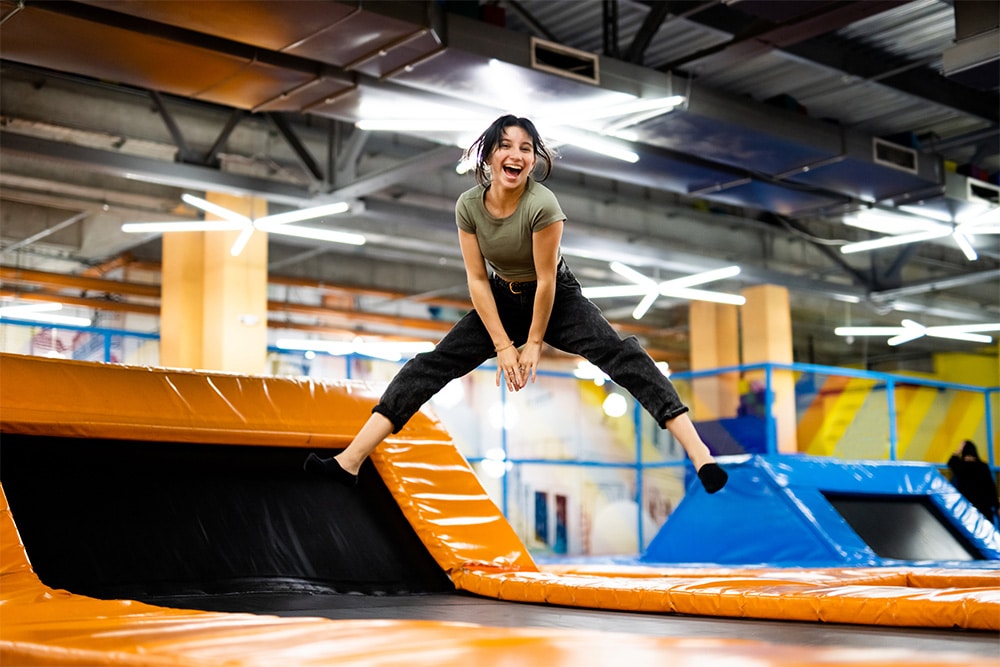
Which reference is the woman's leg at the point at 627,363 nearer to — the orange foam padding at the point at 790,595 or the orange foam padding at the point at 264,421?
the orange foam padding at the point at 790,595

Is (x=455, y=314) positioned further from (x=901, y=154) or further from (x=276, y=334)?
(x=901, y=154)

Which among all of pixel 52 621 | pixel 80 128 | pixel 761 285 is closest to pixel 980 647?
pixel 52 621

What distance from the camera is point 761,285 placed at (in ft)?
39.5

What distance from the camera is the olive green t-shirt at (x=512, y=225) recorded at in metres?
2.47

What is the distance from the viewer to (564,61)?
5.92 m

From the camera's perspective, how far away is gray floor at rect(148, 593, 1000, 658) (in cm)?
194

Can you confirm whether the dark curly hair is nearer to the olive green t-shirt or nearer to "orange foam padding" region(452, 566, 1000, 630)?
the olive green t-shirt

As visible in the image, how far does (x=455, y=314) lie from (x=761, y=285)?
A: 4273 mm

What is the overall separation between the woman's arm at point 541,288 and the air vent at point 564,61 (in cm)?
340

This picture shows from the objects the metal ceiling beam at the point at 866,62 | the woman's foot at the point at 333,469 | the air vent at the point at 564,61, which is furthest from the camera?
the metal ceiling beam at the point at 866,62

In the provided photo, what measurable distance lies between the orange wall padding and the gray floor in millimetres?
74

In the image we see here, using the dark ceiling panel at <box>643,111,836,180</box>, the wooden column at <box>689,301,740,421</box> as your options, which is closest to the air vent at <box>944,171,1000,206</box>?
the dark ceiling panel at <box>643,111,836,180</box>

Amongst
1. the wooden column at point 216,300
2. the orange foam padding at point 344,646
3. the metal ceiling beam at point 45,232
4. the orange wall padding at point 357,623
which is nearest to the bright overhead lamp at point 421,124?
the orange wall padding at point 357,623

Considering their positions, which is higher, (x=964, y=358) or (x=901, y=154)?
(x=901, y=154)
